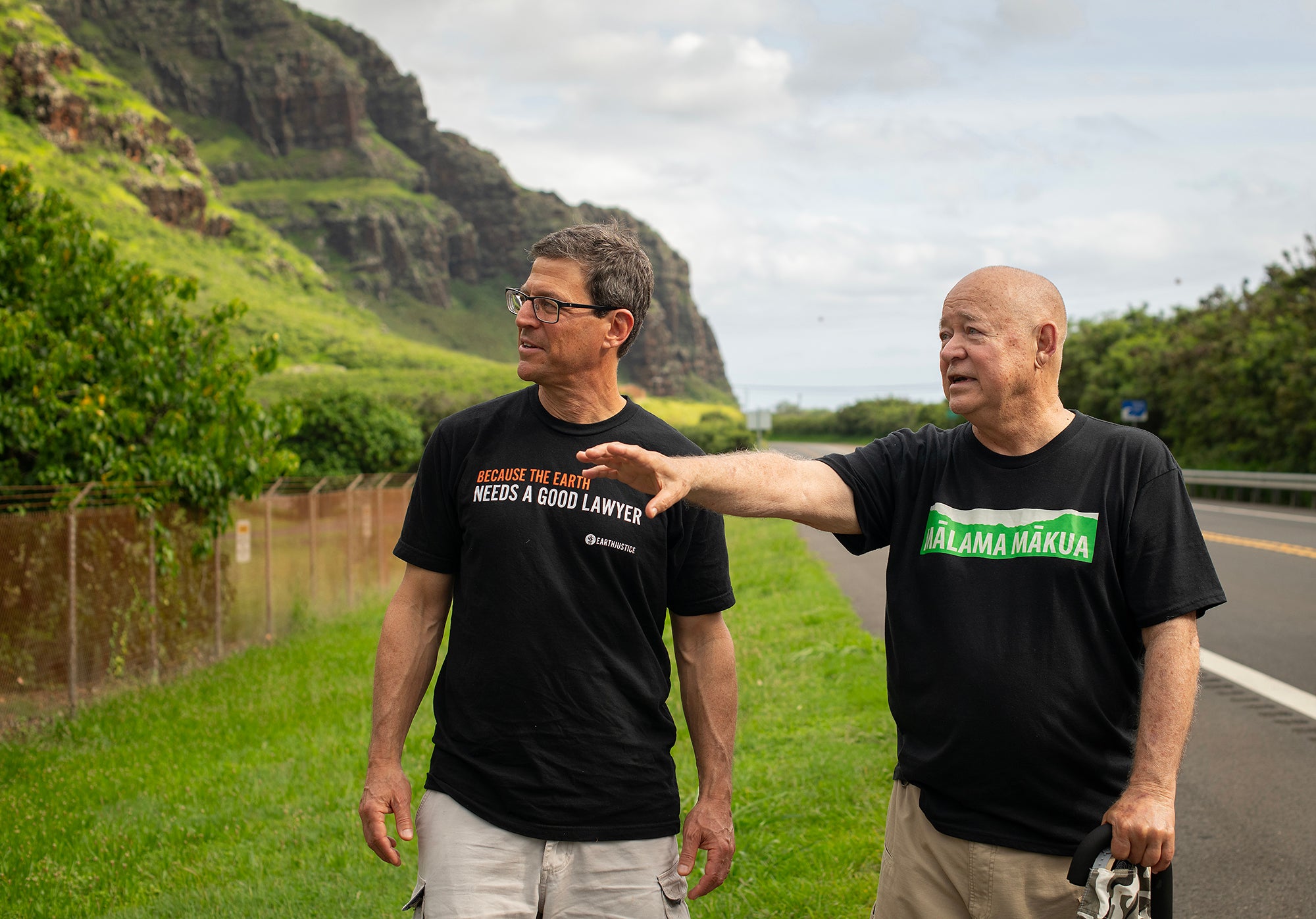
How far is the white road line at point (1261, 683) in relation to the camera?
8.03 meters

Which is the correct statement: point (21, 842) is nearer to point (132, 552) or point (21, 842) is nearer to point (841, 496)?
point (132, 552)

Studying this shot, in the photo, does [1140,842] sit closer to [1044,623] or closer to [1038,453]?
[1044,623]

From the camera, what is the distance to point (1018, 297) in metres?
2.81

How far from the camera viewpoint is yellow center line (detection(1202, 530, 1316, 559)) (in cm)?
1662

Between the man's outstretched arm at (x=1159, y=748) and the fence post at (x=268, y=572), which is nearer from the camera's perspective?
the man's outstretched arm at (x=1159, y=748)

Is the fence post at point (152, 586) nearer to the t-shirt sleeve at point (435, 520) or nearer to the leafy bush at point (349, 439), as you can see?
the t-shirt sleeve at point (435, 520)

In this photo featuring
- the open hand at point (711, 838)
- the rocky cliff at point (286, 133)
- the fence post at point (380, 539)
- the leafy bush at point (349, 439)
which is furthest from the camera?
the rocky cliff at point (286, 133)

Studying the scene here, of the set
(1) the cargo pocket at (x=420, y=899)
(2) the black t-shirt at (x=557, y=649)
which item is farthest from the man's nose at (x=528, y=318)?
(1) the cargo pocket at (x=420, y=899)

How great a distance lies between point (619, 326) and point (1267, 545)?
17.3m

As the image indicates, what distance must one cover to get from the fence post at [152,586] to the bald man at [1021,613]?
8455 mm

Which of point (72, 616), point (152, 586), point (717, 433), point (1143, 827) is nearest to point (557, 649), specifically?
point (1143, 827)

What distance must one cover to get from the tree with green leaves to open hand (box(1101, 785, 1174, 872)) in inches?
352

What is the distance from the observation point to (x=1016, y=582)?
2.67 meters

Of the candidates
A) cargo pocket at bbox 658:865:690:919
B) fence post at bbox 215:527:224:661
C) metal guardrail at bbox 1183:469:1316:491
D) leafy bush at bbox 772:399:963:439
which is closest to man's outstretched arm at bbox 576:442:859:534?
cargo pocket at bbox 658:865:690:919
